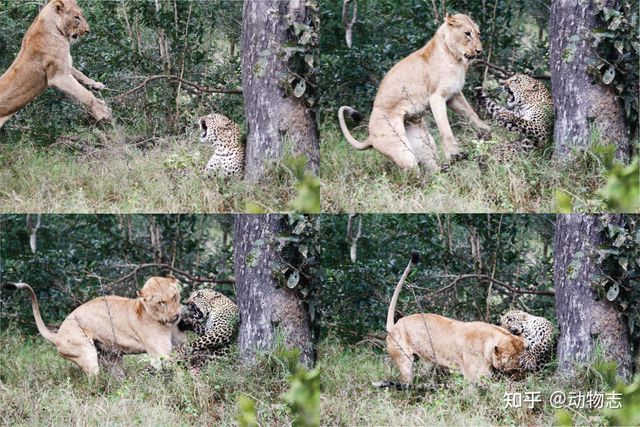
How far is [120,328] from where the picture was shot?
1010 cm

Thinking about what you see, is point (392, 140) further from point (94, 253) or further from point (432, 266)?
point (94, 253)

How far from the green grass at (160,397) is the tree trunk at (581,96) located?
3.11m

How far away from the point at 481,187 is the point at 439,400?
1.74 meters

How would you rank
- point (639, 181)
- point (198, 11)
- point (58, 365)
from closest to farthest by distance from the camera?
point (639, 181), point (58, 365), point (198, 11)

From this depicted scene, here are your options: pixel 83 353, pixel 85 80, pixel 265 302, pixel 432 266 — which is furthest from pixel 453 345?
pixel 85 80

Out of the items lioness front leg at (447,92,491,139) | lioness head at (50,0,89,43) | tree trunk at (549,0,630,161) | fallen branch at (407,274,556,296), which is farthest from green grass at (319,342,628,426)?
lioness head at (50,0,89,43)

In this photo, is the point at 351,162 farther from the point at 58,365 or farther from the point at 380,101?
the point at 58,365

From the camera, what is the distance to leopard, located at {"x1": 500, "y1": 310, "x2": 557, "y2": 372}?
386 inches

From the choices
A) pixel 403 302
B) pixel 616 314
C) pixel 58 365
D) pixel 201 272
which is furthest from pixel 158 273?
pixel 616 314

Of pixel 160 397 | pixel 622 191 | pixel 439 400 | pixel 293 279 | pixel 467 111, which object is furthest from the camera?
pixel 467 111

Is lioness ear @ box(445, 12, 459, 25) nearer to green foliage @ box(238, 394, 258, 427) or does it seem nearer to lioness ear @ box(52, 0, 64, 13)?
lioness ear @ box(52, 0, 64, 13)

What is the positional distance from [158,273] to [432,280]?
264 cm

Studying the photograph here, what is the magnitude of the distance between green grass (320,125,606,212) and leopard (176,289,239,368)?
1320mm

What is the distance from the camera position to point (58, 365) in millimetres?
10469
